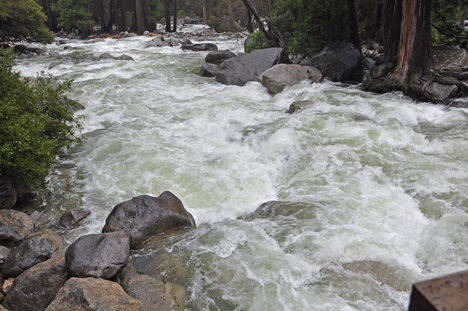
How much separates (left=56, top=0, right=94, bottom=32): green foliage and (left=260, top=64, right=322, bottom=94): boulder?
2611 centimetres

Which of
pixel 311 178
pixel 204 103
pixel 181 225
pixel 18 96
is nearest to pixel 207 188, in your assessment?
pixel 181 225

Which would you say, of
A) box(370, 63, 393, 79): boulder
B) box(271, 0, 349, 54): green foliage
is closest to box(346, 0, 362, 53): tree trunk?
box(271, 0, 349, 54): green foliage

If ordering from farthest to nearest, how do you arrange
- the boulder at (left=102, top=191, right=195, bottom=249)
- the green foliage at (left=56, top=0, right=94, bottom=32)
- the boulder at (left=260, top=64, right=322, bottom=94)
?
the green foliage at (left=56, top=0, right=94, bottom=32) < the boulder at (left=260, top=64, right=322, bottom=94) < the boulder at (left=102, top=191, right=195, bottom=249)

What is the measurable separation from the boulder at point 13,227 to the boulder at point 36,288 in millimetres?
1116

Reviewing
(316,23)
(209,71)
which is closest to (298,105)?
(316,23)

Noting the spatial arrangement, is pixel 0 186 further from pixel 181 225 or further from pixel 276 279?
pixel 276 279

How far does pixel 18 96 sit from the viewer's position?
20.0 feet

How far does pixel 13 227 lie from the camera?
4844mm

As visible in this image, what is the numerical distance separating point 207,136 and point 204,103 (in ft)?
8.28

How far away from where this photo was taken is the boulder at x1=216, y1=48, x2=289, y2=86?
1234 cm

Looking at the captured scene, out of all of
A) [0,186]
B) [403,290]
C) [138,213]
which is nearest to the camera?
[403,290]

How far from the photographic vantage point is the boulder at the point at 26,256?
13.4 ft

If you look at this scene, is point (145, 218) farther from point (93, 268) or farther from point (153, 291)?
point (153, 291)

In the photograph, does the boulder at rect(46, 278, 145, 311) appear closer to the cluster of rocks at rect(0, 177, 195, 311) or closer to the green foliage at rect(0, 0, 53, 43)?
the cluster of rocks at rect(0, 177, 195, 311)
